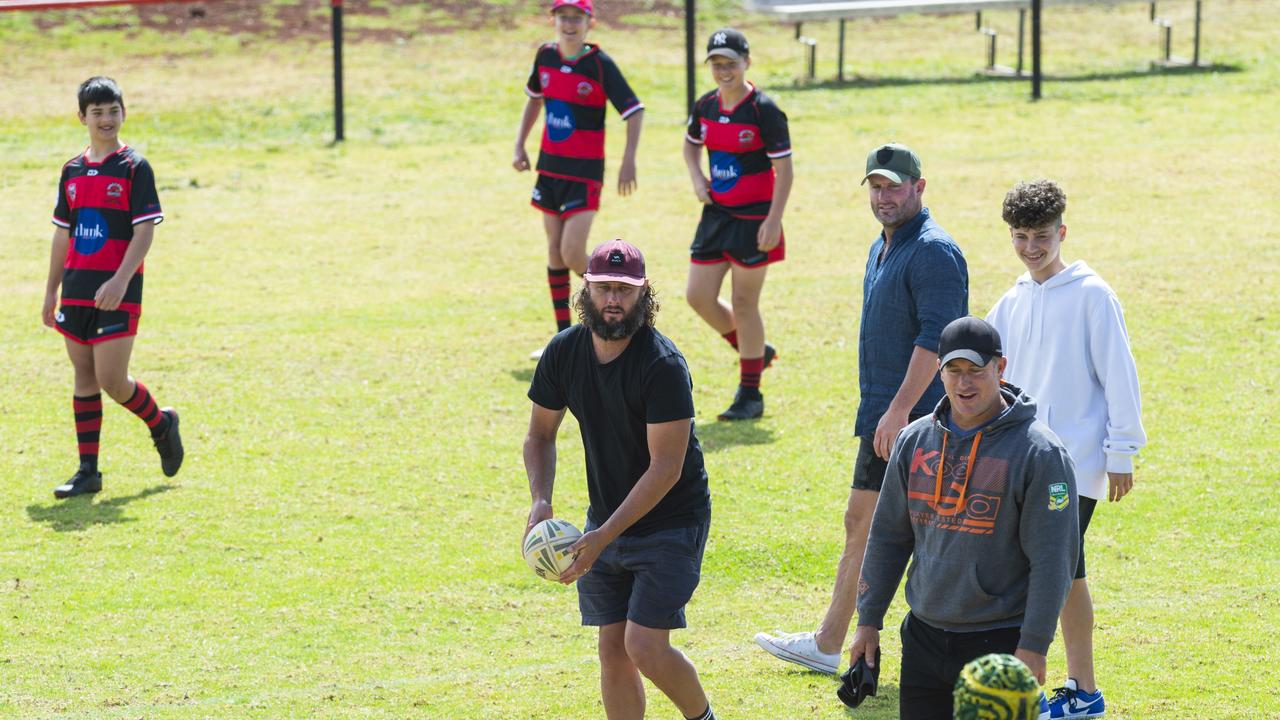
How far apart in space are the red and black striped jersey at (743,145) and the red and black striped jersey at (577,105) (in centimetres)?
145

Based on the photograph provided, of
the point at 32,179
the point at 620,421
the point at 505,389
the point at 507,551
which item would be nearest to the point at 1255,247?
the point at 505,389

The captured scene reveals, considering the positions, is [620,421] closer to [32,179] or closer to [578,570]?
[578,570]

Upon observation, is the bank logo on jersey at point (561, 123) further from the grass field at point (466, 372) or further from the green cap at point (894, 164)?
the green cap at point (894, 164)

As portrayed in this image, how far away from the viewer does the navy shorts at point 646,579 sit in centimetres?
559

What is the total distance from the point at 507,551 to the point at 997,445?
3999mm

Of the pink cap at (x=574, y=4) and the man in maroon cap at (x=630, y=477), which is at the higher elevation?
the pink cap at (x=574, y=4)

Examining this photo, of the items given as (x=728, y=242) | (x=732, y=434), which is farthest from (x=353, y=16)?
(x=732, y=434)

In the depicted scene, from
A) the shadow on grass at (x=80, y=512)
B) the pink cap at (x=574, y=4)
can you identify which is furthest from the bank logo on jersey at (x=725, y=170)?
the shadow on grass at (x=80, y=512)

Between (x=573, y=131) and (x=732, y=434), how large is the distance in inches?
116

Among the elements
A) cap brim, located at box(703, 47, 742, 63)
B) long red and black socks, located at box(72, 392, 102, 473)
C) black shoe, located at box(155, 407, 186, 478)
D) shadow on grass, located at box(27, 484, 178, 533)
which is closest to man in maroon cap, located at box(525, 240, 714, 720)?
shadow on grass, located at box(27, 484, 178, 533)

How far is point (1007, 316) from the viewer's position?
6.11 m

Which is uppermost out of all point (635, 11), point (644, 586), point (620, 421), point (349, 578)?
point (635, 11)

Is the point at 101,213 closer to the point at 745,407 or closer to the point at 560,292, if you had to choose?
the point at 560,292

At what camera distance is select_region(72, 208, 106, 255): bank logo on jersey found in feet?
29.2
